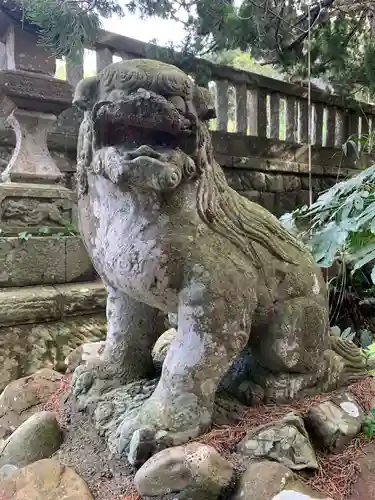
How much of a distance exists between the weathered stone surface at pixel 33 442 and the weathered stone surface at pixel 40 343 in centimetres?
73

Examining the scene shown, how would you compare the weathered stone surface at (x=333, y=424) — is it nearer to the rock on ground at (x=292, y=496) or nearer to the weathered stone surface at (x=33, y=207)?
the rock on ground at (x=292, y=496)

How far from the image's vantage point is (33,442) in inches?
48.9

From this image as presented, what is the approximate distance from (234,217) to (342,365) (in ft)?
2.01

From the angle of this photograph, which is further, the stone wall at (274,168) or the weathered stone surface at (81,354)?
the stone wall at (274,168)

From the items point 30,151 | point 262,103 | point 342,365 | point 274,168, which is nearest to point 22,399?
point 342,365

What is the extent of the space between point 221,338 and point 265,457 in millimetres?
279

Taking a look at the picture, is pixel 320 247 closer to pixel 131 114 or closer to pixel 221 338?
pixel 221 338

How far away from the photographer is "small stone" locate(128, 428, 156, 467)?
103cm

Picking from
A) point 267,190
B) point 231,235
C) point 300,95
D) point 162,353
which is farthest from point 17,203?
point 300,95

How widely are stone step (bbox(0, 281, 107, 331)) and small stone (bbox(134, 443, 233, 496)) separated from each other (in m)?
1.18

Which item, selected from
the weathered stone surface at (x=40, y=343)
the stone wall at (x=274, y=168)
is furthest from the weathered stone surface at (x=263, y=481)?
the stone wall at (x=274, y=168)

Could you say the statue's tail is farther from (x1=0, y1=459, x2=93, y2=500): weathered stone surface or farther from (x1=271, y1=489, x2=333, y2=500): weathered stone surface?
(x1=0, y1=459, x2=93, y2=500): weathered stone surface

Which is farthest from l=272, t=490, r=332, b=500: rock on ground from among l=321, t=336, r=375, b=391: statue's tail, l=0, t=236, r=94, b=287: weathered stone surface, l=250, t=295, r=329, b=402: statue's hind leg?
l=0, t=236, r=94, b=287: weathered stone surface

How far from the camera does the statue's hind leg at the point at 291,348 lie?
1.24 meters
